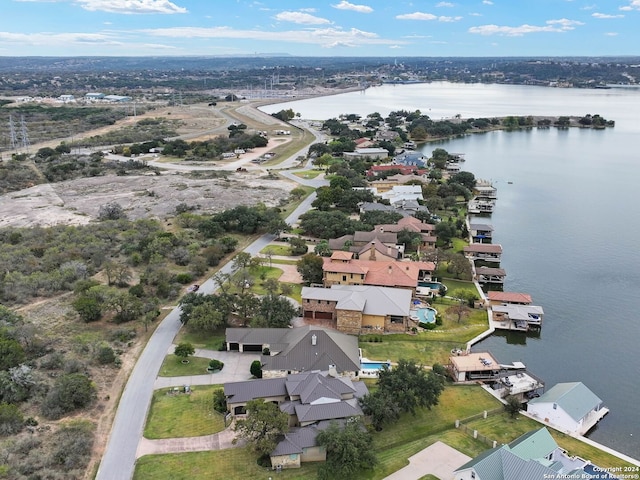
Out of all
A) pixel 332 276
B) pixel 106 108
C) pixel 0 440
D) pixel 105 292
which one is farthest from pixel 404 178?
pixel 106 108


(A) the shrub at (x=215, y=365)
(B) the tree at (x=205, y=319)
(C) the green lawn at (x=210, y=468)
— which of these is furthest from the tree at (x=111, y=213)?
(C) the green lawn at (x=210, y=468)

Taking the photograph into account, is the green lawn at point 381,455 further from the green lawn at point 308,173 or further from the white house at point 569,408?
the green lawn at point 308,173

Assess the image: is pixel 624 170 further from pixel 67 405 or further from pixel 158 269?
pixel 67 405

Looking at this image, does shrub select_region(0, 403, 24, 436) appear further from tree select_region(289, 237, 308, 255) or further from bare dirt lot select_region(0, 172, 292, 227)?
bare dirt lot select_region(0, 172, 292, 227)

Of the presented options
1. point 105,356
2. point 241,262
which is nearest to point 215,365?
point 105,356

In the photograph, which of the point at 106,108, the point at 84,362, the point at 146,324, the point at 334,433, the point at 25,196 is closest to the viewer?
the point at 334,433
